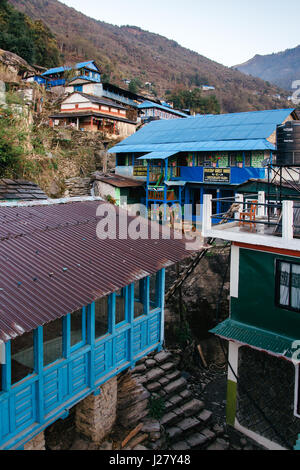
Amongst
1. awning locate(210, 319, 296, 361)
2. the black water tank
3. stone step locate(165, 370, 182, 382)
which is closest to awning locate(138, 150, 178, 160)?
the black water tank

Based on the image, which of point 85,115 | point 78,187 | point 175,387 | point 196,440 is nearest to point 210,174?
point 78,187

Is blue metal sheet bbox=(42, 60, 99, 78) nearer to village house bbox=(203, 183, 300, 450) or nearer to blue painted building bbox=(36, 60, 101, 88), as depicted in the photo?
blue painted building bbox=(36, 60, 101, 88)

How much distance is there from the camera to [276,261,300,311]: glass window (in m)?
9.12

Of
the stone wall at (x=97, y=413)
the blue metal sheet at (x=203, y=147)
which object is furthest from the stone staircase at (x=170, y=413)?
the blue metal sheet at (x=203, y=147)

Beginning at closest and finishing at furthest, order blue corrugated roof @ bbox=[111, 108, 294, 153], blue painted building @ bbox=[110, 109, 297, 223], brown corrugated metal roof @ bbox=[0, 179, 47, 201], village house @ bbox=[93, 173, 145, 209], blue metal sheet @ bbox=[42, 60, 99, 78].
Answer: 1. brown corrugated metal roof @ bbox=[0, 179, 47, 201]
2. blue painted building @ bbox=[110, 109, 297, 223]
3. blue corrugated roof @ bbox=[111, 108, 294, 153]
4. village house @ bbox=[93, 173, 145, 209]
5. blue metal sheet @ bbox=[42, 60, 99, 78]

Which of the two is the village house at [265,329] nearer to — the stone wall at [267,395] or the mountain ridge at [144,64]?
the stone wall at [267,395]

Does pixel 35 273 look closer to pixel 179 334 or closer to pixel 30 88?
pixel 179 334

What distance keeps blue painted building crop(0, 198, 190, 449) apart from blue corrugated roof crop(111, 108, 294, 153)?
14830mm

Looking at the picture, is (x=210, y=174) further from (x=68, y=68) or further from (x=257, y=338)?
(x=68, y=68)

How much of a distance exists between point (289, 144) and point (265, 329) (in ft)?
16.8

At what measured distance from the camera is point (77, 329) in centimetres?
881

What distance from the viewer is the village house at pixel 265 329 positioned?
9.15 m
